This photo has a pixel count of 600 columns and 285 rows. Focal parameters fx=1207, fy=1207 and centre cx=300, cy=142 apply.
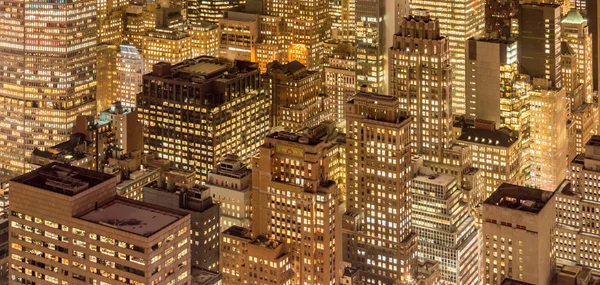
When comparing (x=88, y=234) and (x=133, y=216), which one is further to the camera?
(x=133, y=216)

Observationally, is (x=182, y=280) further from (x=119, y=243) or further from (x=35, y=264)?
(x=35, y=264)

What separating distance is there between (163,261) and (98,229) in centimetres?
1039

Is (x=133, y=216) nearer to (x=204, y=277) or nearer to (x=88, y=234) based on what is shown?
(x=88, y=234)

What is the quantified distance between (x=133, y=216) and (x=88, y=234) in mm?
6863

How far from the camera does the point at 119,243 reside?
555ft

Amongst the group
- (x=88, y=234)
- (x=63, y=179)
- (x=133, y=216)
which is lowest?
(x=88, y=234)

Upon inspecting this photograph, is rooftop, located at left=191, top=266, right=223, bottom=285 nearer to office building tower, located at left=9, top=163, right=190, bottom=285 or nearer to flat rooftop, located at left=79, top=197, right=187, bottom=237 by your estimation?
office building tower, located at left=9, top=163, right=190, bottom=285

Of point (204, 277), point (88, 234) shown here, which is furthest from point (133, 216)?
point (204, 277)

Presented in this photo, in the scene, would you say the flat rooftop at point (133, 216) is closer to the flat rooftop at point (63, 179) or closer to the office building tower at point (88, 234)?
the office building tower at point (88, 234)

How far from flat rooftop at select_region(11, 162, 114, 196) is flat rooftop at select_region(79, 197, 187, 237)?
3997mm

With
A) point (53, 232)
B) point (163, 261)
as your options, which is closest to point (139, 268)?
point (163, 261)

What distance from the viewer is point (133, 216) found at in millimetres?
173125

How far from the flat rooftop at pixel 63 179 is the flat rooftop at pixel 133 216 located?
13.1 ft

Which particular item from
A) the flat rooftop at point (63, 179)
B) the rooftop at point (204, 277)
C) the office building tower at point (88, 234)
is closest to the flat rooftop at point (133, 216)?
the office building tower at point (88, 234)
